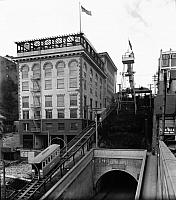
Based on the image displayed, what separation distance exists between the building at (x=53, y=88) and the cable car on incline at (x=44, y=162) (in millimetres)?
8602

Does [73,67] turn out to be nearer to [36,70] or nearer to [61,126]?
[36,70]

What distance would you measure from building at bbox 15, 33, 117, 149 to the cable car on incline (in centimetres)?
860

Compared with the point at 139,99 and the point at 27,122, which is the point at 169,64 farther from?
the point at 27,122

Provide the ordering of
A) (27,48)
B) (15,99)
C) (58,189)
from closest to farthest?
(58,189) < (27,48) < (15,99)

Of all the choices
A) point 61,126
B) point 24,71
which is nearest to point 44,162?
point 61,126

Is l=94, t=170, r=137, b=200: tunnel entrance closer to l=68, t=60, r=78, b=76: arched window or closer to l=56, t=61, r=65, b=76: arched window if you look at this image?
l=68, t=60, r=78, b=76: arched window

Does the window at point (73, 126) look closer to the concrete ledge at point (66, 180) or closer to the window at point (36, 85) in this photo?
the window at point (36, 85)

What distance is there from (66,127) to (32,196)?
1503cm

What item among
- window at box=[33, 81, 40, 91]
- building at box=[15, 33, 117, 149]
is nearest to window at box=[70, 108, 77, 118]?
building at box=[15, 33, 117, 149]

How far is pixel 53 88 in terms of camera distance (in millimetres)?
30359

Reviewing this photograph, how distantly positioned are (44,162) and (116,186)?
1064cm

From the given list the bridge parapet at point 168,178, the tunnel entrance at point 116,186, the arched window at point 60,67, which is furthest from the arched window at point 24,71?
the bridge parapet at point 168,178

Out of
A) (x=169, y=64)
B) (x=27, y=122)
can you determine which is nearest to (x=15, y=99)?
(x=27, y=122)

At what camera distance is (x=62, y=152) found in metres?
23.9
